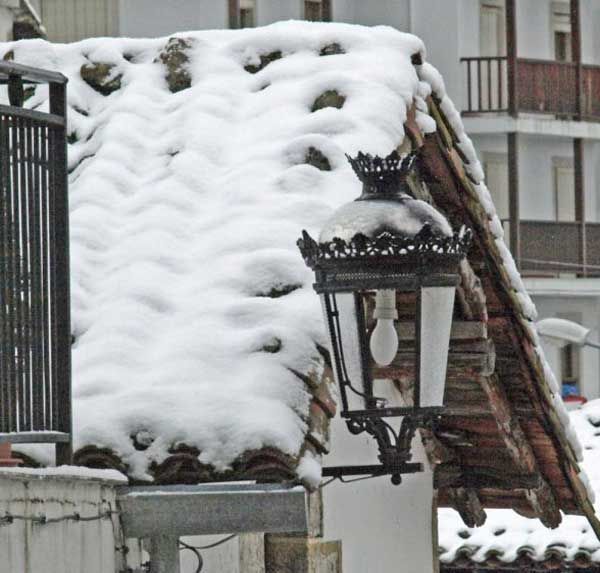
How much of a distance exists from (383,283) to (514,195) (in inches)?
1147

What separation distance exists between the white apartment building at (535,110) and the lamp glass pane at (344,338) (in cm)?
2626

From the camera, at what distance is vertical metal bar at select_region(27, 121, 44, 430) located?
6086 mm

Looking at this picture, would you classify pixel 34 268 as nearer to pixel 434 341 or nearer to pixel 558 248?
pixel 434 341

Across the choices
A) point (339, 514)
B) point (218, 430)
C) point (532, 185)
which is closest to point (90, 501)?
point (218, 430)

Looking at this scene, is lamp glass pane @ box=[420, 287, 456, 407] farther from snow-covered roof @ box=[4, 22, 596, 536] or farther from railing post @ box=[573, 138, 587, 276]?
railing post @ box=[573, 138, 587, 276]

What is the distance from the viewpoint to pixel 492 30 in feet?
122

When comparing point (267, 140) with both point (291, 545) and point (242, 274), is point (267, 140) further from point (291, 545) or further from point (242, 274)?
point (291, 545)

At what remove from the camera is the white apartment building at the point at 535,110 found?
35062 millimetres

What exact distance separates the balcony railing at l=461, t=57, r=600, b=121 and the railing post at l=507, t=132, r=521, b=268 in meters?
0.54

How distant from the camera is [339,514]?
385 inches

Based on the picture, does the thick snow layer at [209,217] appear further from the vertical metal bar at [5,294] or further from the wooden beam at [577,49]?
the wooden beam at [577,49]

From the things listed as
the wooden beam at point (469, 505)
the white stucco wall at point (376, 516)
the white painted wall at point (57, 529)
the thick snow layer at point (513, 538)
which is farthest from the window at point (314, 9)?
the white painted wall at point (57, 529)

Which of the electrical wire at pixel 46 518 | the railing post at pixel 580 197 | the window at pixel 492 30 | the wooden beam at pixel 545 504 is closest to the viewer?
the electrical wire at pixel 46 518

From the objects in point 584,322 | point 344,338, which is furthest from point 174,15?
point 344,338
